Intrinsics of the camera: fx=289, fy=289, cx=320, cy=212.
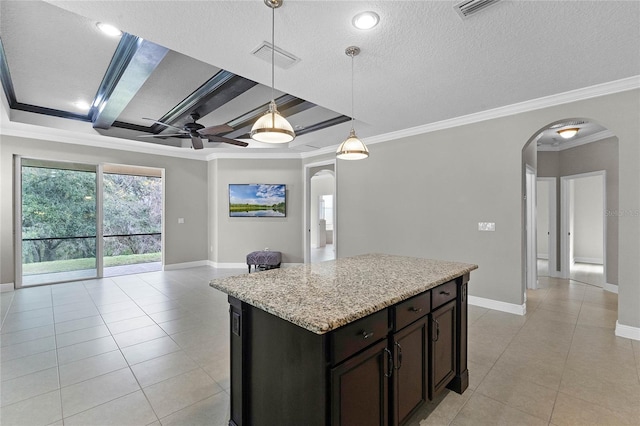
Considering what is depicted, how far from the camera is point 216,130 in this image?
4.05 metres

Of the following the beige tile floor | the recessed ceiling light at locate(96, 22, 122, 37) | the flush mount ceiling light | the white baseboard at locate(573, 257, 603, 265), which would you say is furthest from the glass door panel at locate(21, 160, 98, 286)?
the white baseboard at locate(573, 257, 603, 265)

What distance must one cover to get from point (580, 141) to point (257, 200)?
657 cm

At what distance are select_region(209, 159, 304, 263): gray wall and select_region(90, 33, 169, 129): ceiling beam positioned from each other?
2.79 metres

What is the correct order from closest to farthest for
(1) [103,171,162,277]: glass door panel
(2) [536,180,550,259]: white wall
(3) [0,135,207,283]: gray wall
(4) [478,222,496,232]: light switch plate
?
(4) [478,222,496,232]: light switch plate, (3) [0,135,207,283]: gray wall, (1) [103,171,162,277]: glass door panel, (2) [536,180,550,259]: white wall

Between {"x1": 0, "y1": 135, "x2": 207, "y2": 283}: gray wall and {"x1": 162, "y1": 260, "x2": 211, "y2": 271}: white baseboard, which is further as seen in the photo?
{"x1": 162, "y1": 260, "x2": 211, "y2": 271}: white baseboard

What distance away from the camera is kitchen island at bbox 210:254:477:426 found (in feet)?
4.07

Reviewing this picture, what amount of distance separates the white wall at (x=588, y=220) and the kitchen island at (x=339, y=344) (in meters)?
7.83

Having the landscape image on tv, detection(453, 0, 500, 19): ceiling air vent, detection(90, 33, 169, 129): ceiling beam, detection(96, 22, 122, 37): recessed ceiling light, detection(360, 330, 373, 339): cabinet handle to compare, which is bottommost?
detection(360, 330, 373, 339): cabinet handle

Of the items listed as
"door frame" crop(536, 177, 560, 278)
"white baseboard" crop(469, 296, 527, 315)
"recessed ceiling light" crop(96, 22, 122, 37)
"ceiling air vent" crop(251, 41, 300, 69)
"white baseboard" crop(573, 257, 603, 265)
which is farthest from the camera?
"white baseboard" crop(573, 257, 603, 265)

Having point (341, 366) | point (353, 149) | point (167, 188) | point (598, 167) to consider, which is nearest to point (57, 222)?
point (167, 188)

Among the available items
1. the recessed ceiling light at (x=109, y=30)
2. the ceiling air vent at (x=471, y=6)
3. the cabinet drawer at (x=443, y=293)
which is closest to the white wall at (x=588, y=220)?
the ceiling air vent at (x=471, y=6)

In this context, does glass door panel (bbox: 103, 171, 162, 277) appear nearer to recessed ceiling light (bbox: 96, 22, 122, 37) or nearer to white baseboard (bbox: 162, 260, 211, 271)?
white baseboard (bbox: 162, 260, 211, 271)

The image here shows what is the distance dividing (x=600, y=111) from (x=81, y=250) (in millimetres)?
8094

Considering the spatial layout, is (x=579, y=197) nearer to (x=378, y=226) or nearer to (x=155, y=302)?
(x=378, y=226)
